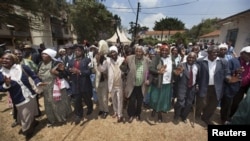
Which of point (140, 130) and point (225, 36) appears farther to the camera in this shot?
point (225, 36)

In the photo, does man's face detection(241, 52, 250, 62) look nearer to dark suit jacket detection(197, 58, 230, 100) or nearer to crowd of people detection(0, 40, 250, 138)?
A: crowd of people detection(0, 40, 250, 138)

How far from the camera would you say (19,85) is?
3.05 metres

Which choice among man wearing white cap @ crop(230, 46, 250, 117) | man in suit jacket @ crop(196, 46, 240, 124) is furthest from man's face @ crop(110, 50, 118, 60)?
man wearing white cap @ crop(230, 46, 250, 117)

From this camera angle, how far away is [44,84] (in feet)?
11.1

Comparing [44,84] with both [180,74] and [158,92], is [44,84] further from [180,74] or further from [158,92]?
[180,74]

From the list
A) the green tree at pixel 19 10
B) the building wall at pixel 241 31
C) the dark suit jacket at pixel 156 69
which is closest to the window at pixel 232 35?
the building wall at pixel 241 31

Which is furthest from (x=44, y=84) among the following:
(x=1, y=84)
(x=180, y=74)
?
(x=180, y=74)

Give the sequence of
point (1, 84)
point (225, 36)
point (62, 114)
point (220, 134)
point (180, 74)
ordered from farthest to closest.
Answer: point (225, 36)
point (62, 114)
point (180, 74)
point (1, 84)
point (220, 134)

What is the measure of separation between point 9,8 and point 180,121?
449 cm

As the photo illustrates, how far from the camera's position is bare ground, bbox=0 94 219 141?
3.40 meters

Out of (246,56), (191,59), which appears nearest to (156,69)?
(191,59)

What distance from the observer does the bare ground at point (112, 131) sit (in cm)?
340

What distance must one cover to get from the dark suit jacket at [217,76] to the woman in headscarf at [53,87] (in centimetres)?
329

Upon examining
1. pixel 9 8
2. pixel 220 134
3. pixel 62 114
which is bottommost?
pixel 62 114
